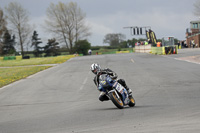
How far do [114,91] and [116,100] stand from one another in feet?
0.80

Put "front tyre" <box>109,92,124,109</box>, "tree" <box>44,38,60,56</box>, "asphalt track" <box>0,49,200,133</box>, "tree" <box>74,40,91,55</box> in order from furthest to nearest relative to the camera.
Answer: "tree" <box>44,38,60,56</box> → "tree" <box>74,40,91,55</box> → "front tyre" <box>109,92,124,109</box> → "asphalt track" <box>0,49,200,133</box>

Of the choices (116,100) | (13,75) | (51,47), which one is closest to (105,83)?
(116,100)

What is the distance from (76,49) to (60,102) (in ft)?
261

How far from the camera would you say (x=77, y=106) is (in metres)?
10.5

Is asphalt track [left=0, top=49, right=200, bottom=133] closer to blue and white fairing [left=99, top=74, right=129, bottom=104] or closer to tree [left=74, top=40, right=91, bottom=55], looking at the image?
blue and white fairing [left=99, top=74, right=129, bottom=104]

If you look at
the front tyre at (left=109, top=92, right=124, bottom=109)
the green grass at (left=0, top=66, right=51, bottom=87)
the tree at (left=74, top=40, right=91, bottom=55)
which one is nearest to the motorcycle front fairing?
the front tyre at (left=109, top=92, right=124, bottom=109)

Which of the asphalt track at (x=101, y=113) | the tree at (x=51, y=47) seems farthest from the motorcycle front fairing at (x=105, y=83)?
the tree at (x=51, y=47)

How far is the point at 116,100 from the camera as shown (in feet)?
29.6

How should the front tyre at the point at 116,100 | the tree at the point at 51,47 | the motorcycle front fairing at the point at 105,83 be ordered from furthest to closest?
the tree at the point at 51,47 → the motorcycle front fairing at the point at 105,83 → the front tyre at the point at 116,100

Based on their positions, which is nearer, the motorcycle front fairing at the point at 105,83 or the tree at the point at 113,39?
the motorcycle front fairing at the point at 105,83

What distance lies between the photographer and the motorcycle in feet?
29.6

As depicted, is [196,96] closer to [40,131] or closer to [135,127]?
[135,127]

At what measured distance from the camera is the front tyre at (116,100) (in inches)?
353

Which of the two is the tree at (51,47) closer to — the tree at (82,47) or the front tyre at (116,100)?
the tree at (82,47)
